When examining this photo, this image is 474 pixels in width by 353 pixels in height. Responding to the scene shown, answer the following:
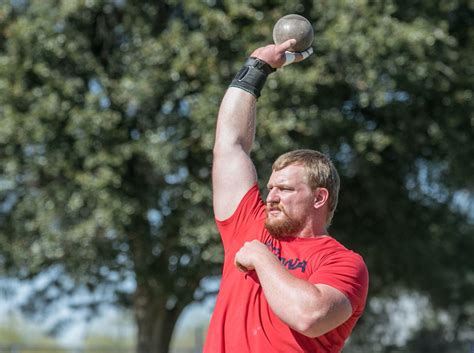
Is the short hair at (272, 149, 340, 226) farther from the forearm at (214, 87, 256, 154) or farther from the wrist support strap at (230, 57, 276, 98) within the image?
the wrist support strap at (230, 57, 276, 98)

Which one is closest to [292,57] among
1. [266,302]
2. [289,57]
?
[289,57]

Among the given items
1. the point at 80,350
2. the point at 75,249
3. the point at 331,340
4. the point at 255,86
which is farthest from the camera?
the point at 80,350

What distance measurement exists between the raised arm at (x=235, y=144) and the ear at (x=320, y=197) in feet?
1.34

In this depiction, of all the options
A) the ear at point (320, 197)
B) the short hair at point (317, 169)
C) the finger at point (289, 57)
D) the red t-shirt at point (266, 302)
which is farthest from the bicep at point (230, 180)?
the finger at point (289, 57)

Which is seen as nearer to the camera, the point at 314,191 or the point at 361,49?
the point at 314,191

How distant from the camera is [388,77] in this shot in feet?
46.5

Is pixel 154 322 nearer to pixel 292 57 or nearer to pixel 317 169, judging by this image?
pixel 292 57

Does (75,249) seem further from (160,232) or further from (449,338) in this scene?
(449,338)

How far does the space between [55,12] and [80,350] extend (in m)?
9.28

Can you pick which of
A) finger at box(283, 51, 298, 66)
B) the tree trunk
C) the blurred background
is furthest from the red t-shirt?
the tree trunk

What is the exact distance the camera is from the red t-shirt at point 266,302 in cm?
311

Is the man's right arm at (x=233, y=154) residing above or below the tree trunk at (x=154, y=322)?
below

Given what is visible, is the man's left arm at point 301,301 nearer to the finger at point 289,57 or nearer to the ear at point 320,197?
the ear at point 320,197

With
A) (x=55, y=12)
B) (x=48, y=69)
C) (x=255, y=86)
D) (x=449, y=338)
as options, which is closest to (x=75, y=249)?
(x=48, y=69)
